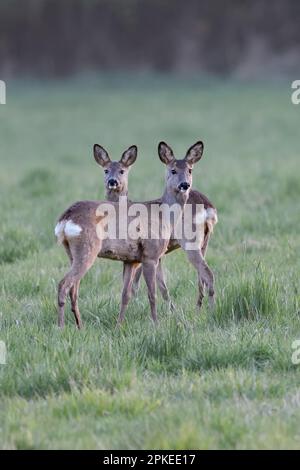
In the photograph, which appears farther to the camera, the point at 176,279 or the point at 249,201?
the point at 249,201

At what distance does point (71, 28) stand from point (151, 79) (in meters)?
8.76

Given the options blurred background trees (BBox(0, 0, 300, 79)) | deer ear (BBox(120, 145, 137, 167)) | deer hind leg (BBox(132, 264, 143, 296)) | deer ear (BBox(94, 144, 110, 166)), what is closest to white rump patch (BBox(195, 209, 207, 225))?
deer hind leg (BBox(132, 264, 143, 296))

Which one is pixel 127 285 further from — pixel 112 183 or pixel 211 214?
pixel 112 183

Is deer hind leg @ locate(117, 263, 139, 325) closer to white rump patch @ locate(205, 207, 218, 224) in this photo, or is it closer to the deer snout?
white rump patch @ locate(205, 207, 218, 224)

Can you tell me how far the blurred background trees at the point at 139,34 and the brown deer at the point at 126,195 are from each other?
38943 millimetres

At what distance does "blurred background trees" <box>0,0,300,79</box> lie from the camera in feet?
158

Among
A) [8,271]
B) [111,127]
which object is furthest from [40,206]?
[111,127]

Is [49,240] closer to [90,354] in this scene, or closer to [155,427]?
[90,354]

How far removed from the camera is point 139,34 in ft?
163

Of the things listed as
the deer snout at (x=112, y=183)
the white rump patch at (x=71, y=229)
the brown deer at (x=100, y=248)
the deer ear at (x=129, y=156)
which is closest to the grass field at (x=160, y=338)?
the brown deer at (x=100, y=248)

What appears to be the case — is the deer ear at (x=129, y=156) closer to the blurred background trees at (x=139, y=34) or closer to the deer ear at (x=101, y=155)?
the deer ear at (x=101, y=155)

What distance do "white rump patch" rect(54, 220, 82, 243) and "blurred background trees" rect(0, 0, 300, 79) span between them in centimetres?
4095

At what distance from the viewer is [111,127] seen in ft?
93.1

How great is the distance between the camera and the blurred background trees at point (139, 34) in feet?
158
